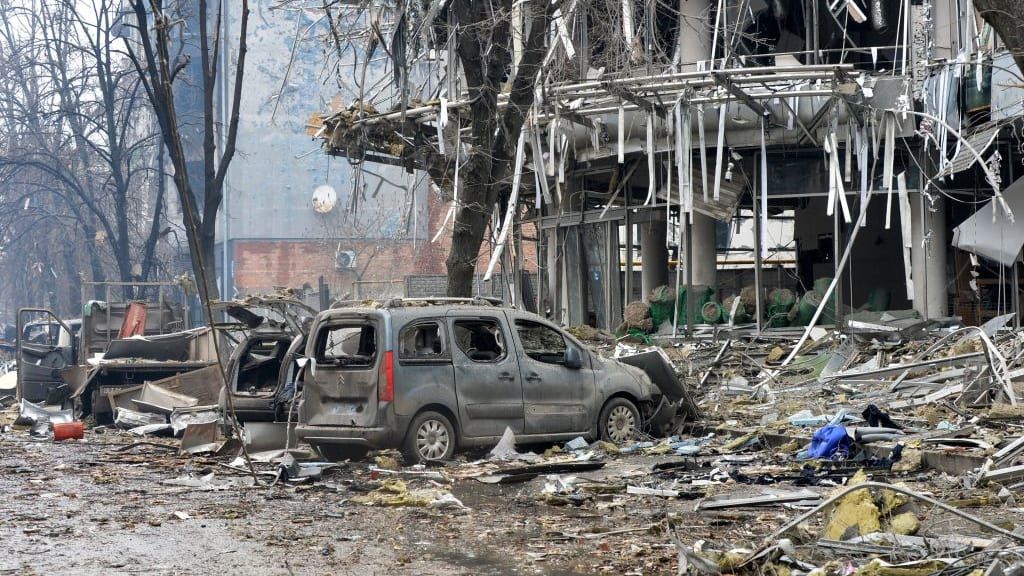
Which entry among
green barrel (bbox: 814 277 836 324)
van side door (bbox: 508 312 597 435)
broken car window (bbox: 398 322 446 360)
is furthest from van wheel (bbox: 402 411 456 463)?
green barrel (bbox: 814 277 836 324)

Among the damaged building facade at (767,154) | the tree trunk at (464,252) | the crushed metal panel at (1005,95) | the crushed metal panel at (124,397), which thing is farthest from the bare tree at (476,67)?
the crushed metal panel at (1005,95)

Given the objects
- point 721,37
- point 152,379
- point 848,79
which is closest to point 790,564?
point 848,79

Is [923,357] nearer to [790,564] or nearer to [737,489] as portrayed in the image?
[737,489]

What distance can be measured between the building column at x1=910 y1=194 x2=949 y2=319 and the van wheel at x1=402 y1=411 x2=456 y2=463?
10.8 metres

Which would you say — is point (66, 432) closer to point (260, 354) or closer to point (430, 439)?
point (260, 354)

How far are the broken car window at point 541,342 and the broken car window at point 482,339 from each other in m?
0.30

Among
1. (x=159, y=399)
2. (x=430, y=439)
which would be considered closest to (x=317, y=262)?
(x=159, y=399)

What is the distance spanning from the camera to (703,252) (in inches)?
910

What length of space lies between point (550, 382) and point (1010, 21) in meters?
8.45

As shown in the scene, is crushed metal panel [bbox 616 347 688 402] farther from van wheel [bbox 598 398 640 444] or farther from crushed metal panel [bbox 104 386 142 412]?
crushed metal panel [bbox 104 386 142 412]

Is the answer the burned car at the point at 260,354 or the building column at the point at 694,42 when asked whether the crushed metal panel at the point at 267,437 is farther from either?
the building column at the point at 694,42

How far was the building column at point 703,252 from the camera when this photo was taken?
23.1 metres

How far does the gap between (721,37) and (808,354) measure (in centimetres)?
646

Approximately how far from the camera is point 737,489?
34.5ft
